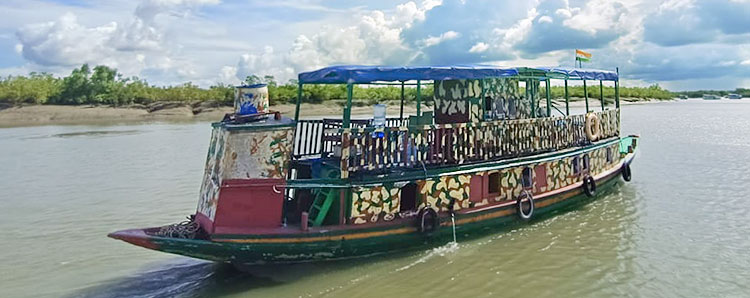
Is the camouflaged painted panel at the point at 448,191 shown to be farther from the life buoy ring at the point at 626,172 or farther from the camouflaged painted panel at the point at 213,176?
the life buoy ring at the point at 626,172

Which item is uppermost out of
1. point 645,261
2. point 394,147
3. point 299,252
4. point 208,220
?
point 394,147

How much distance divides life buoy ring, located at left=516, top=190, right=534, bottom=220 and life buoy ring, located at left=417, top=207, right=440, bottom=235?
208 cm

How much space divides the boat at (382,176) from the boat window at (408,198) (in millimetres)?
18

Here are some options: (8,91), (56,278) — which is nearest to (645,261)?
(56,278)

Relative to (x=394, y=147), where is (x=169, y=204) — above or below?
below

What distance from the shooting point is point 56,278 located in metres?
8.95

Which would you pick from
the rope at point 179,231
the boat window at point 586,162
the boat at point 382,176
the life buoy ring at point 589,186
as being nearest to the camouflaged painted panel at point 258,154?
the boat at point 382,176

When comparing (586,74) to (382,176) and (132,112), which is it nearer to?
(382,176)

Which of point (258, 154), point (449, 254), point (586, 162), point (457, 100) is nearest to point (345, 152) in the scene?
point (258, 154)

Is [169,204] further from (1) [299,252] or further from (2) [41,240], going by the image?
(1) [299,252]

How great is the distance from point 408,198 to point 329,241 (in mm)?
1795

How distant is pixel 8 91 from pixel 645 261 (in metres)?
51.1

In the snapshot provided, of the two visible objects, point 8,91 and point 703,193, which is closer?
point 703,193

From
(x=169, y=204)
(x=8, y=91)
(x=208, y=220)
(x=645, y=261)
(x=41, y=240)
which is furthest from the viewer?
(x=8, y=91)
